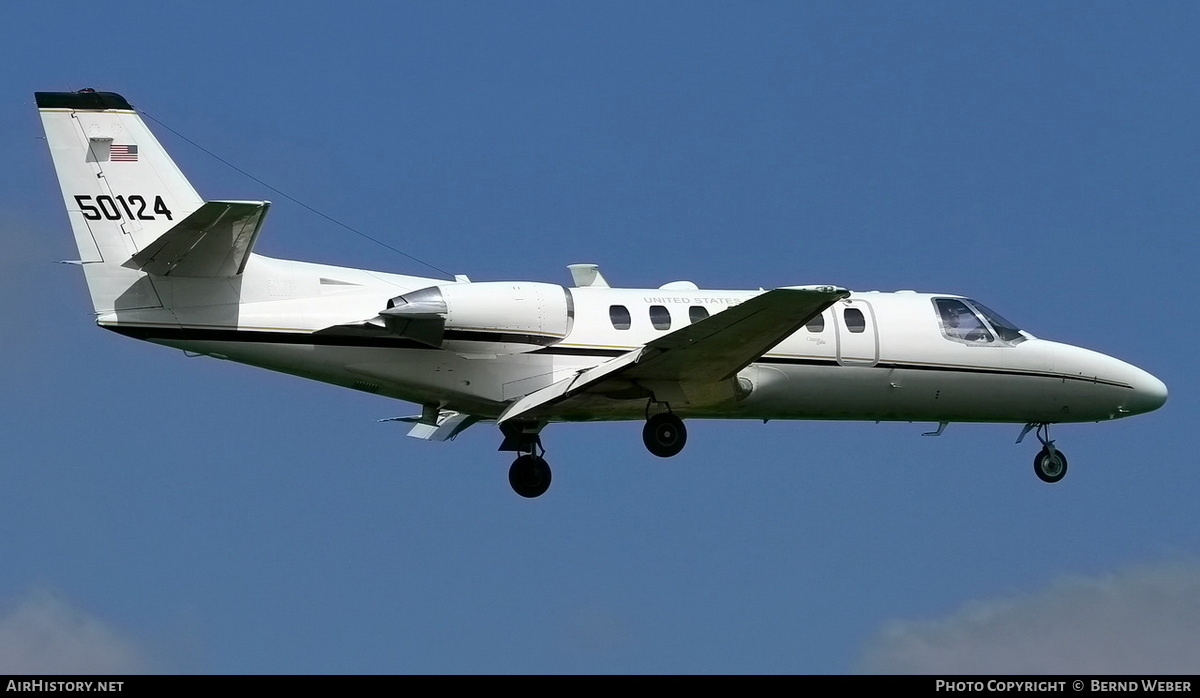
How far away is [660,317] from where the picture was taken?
23.2m

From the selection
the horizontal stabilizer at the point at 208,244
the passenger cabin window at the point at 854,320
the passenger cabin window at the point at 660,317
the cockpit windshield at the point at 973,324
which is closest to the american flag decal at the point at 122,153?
the horizontal stabilizer at the point at 208,244

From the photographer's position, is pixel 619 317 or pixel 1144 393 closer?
pixel 619 317

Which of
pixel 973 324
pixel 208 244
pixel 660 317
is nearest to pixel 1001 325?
pixel 973 324

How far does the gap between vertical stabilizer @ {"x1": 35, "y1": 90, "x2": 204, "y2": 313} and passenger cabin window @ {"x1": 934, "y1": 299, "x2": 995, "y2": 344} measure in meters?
10.6

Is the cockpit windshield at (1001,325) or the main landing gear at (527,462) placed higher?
the cockpit windshield at (1001,325)

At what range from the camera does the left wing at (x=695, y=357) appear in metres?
20.7

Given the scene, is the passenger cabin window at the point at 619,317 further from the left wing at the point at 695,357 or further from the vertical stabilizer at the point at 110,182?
the vertical stabilizer at the point at 110,182

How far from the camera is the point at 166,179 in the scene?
22297mm

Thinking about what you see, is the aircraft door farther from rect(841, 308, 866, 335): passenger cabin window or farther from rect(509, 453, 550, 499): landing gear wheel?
rect(509, 453, 550, 499): landing gear wheel

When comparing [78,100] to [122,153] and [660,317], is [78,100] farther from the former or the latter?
[660,317]

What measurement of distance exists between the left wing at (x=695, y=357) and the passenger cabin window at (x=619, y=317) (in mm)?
523

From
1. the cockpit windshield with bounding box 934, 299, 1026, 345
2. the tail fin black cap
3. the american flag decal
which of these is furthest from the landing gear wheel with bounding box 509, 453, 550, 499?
the tail fin black cap

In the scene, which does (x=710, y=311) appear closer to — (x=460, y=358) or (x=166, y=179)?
(x=460, y=358)

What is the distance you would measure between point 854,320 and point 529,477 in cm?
501
